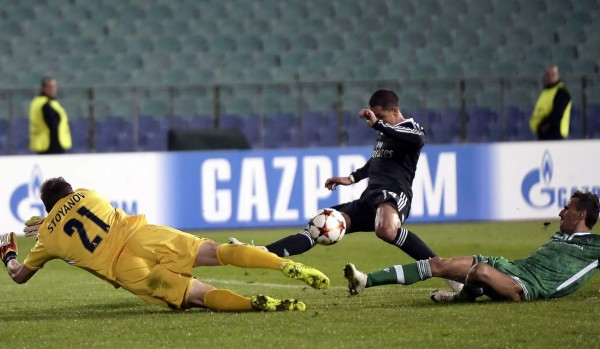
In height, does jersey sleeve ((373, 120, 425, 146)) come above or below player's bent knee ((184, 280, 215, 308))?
above

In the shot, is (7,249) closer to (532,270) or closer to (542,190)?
(532,270)

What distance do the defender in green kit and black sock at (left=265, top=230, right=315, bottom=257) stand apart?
4.32 ft

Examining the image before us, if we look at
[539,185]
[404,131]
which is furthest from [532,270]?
[539,185]

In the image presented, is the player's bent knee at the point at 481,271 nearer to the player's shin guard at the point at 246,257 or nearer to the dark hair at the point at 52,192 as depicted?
the player's shin guard at the point at 246,257

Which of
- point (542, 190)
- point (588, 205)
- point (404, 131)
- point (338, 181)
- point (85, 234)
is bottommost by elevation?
point (542, 190)

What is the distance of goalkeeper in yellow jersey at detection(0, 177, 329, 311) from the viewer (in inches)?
340

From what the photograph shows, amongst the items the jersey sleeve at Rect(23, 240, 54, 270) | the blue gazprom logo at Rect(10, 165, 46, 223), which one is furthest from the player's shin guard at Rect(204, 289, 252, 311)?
the blue gazprom logo at Rect(10, 165, 46, 223)

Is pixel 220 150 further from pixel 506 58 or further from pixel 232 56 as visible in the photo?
pixel 506 58

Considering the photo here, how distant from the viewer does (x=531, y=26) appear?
22859 millimetres

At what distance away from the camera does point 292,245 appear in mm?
10172

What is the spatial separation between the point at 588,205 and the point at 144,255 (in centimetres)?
325

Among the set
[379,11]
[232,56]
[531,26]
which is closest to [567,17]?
[531,26]

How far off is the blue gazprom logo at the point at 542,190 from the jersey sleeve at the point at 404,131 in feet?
27.6

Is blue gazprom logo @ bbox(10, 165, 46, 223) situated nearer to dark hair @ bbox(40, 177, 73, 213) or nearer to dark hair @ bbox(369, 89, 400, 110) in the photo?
dark hair @ bbox(369, 89, 400, 110)
